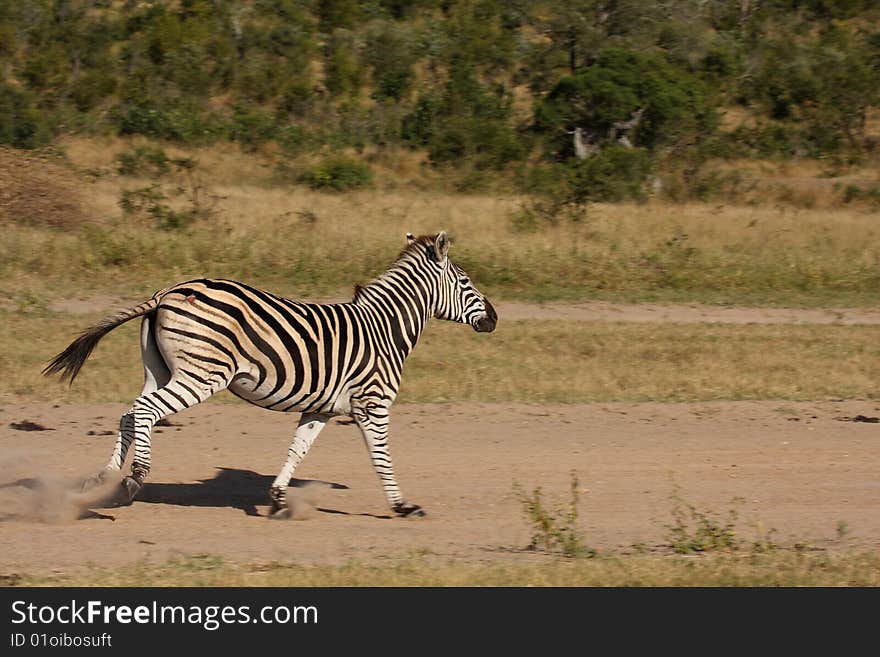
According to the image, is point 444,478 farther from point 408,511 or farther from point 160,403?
point 160,403

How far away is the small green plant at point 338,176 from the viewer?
22.5 metres

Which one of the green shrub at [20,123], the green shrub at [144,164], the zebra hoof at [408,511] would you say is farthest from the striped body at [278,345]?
the green shrub at [20,123]

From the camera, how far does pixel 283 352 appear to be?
7.72m

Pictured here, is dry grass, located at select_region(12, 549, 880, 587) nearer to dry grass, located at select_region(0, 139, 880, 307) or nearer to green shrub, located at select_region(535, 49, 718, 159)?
dry grass, located at select_region(0, 139, 880, 307)

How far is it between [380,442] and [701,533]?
6.61 feet

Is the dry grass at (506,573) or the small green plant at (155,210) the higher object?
the small green plant at (155,210)

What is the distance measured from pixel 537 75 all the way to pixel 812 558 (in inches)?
969

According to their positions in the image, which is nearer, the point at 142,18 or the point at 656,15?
the point at 656,15

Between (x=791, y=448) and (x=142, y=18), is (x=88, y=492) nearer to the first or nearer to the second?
(x=791, y=448)

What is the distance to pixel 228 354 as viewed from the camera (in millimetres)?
7527

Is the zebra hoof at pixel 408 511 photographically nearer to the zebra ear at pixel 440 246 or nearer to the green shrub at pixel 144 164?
the zebra ear at pixel 440 246

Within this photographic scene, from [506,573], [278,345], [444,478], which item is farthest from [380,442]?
[506,573]

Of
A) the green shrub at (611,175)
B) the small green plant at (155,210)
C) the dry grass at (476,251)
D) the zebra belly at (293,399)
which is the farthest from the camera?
the green shrub at (611,175)

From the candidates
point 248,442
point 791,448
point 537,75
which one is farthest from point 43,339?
point 537,75
